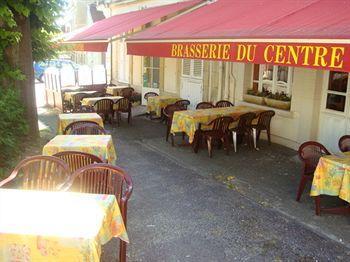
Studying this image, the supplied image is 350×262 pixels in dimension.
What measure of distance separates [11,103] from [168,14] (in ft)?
19.8

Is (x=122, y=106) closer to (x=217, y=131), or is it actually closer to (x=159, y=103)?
(x=159, y=103)

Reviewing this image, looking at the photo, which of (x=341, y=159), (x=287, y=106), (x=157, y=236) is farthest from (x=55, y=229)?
(x=287, y=106)

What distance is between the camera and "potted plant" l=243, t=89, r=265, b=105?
998 cm

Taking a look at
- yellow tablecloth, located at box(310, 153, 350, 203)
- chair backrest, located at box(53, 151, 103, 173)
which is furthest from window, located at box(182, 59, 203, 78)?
chair backrest, located at box(53, 151, 103, 173)

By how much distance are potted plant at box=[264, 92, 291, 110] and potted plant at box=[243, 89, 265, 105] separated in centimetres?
18

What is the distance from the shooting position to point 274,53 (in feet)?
16.5

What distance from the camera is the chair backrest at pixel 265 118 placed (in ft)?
29.5

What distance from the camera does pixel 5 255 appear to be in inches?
116

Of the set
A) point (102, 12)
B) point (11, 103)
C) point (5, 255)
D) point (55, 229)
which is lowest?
point (5, 255)

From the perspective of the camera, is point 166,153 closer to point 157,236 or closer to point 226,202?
point 226,202

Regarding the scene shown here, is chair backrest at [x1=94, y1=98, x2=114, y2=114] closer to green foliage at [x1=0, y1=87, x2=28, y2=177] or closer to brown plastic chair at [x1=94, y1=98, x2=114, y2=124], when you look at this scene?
brown plastic chair at [x1=94, y1=98, x2=114, y2=124]

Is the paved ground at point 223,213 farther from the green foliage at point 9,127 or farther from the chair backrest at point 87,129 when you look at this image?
the green foliage at point 9,127

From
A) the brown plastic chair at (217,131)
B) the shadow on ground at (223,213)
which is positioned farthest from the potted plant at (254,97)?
the brown plastic chair at (217,131)

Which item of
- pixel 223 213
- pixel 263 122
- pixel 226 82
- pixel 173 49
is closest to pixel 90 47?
pixel 226 82
